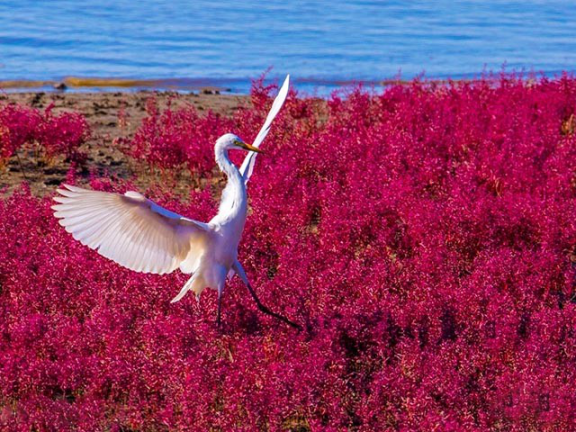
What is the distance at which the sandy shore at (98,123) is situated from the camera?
943 cm

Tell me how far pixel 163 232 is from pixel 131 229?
161mm

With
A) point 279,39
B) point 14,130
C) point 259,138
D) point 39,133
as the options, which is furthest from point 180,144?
point 279,39

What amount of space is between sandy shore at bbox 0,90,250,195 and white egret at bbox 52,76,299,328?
9.83 ft

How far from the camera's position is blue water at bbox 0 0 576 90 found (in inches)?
649

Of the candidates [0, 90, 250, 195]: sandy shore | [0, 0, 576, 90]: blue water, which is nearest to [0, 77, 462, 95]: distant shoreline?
[0, 0, 576, 90]: blue water

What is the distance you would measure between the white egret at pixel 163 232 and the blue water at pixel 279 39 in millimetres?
9316

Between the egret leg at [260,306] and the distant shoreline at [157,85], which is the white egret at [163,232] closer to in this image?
the egret leg at [260,306]

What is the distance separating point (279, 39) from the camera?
63.9ft

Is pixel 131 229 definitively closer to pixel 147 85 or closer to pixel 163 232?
pixel 163 232

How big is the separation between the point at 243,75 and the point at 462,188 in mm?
8729

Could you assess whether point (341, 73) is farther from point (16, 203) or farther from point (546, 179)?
point (16, 203)

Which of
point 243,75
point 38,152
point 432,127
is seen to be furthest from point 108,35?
point 432,127

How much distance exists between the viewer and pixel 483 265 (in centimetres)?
655

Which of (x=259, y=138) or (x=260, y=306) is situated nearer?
(x=260, y=306)
